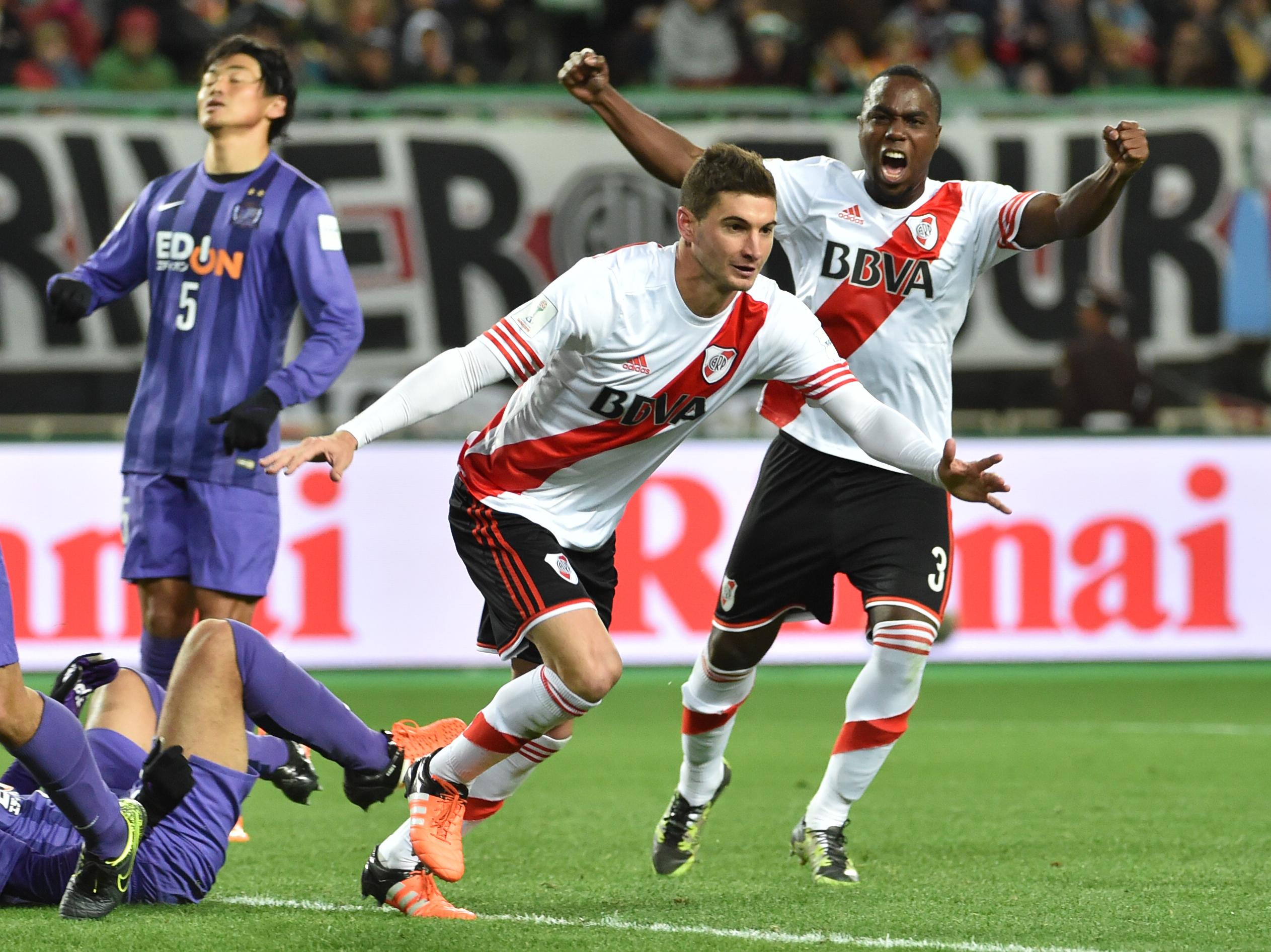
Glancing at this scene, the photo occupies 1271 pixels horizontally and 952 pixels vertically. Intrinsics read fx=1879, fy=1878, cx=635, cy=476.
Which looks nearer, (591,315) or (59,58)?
(591,315)

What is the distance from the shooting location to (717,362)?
510 centimetres

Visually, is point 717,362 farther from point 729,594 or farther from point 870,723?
point 870,723

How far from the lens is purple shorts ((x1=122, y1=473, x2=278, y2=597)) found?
6.16 metres

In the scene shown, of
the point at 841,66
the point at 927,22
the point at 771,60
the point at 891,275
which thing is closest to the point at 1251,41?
the point at 927,22

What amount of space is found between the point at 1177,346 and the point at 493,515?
9.37m

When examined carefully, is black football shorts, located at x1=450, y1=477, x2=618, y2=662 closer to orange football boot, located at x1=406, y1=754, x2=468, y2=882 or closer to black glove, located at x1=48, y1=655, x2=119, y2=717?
orange football boot, located at x1=406, y1=754, x2=468, y2=882

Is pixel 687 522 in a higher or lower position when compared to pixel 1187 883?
lower

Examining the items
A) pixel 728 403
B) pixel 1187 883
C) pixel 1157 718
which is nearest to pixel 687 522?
pixel 728 403

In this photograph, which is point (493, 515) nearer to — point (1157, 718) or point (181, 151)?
point (1157, 718)

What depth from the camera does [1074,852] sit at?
5.85 m

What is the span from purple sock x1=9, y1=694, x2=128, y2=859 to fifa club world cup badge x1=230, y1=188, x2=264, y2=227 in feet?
7.56

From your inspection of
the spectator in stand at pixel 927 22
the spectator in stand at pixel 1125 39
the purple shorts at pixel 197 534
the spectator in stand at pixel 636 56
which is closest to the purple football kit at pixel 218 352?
the purple shorts at pixel 197 534

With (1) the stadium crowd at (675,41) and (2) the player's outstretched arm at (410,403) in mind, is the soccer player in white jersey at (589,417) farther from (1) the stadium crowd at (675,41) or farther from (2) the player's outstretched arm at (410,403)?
(1) the stadium crowd at (675,41)

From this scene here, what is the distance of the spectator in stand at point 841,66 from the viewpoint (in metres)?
13.8
